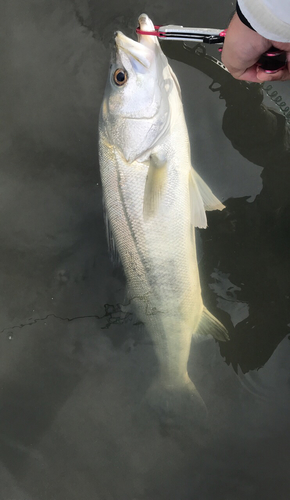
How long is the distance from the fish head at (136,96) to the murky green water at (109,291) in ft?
1.72

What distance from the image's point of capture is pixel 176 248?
6.19 ft

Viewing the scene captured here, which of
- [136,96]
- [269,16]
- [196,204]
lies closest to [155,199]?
[196,204]

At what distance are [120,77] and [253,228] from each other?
3.91ft

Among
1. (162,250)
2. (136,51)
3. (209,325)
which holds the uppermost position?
(136,51)

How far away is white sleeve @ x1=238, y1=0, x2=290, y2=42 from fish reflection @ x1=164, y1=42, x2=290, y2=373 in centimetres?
122

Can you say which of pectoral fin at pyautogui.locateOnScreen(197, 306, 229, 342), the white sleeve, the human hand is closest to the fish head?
the human hand

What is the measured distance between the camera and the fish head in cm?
169

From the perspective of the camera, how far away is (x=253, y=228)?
219 cm

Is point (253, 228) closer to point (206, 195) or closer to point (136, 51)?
point (206, 195)

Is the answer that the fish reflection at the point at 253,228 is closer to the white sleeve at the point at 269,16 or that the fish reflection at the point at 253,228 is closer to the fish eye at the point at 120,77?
the fish eye at the point at 120,77

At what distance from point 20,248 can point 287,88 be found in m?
2.04

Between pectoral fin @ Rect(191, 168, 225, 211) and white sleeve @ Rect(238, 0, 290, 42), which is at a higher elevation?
white sleeve @ Rect(238, 0, 290, 42)

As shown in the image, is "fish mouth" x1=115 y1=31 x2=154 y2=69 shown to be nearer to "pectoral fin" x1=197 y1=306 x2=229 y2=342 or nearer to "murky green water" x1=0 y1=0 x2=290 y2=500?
"murky green water" x1=0 y1=0 x2=290 y2=500

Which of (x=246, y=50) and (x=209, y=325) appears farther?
(x=209, y=325)
